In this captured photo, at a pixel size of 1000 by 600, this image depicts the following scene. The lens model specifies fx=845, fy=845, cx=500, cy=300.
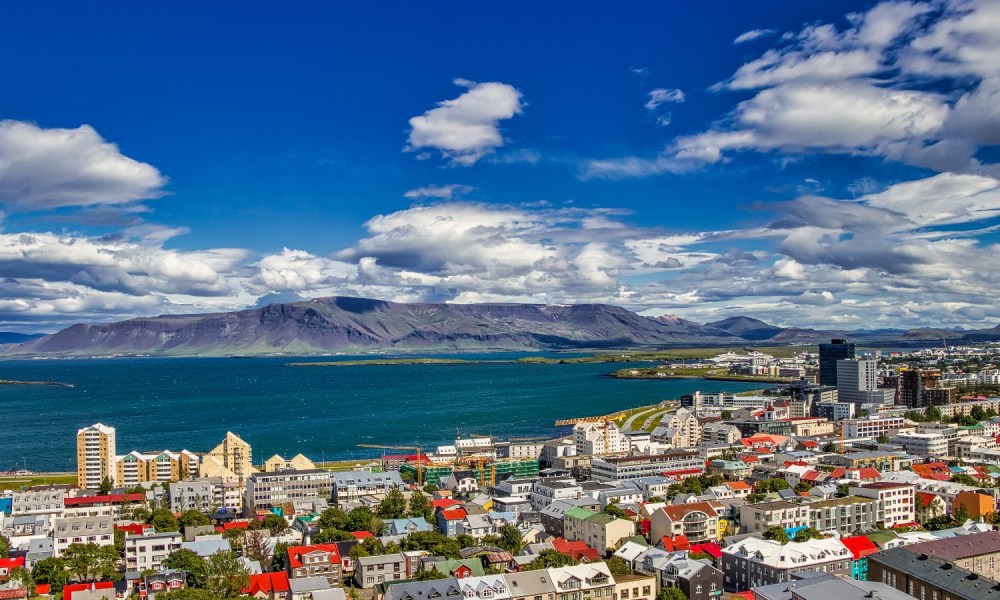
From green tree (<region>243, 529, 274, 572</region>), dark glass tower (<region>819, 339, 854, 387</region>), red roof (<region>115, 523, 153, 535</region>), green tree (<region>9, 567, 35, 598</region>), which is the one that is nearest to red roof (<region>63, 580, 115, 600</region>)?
green tree (<region>9, 567, 35, 598</region>)

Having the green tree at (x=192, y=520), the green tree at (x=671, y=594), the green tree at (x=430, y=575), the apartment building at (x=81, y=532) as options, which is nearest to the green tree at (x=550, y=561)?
the green tree at (x=430, y=575)

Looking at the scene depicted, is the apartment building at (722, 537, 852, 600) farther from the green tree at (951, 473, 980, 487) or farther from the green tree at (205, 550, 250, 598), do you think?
the green tree at (951, 473, 980, 487)

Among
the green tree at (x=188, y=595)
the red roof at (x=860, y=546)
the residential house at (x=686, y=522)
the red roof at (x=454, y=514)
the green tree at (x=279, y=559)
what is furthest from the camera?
the red roof at (x=454, y=514)

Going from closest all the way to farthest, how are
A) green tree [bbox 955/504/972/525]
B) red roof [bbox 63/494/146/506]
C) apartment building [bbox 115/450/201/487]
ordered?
green tree [bbox 955/504/972/525], red roof [bbox 63/494/146/506], apartment building [bbox 115/450/201/487]

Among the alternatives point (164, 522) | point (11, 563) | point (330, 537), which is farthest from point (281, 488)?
point (11, 563)

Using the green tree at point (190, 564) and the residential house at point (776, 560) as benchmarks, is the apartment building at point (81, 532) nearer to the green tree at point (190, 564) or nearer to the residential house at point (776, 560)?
the green tree at point (190, 564)

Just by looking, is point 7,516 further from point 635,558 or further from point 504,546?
point 635,558

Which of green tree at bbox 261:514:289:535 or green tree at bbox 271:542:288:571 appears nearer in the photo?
green tree at bbox 271:542:288:571
